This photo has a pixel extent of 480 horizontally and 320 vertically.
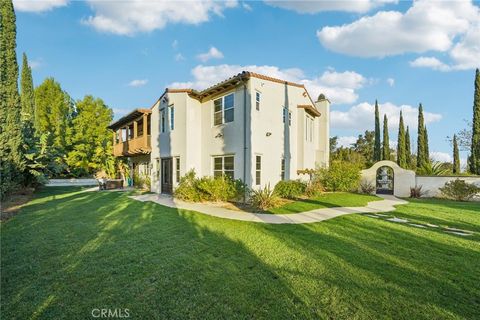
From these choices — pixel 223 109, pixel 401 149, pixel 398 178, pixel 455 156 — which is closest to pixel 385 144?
pixel 401 149

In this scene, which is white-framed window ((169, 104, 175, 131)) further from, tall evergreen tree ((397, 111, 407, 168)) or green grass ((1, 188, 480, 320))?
tall evergreen tree ((397, 111, 407, 168))

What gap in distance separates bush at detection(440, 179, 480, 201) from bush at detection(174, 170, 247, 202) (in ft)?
45.9

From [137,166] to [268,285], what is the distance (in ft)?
70.4

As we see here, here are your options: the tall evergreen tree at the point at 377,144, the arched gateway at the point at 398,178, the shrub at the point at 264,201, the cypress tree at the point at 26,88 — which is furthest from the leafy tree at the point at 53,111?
the tall evergreen tree at the point at 377,144

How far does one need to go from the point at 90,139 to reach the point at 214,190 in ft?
96.0

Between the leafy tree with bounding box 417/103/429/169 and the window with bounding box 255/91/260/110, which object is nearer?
the window with bounding box 255/91/260/110

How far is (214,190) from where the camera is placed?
12.4 m

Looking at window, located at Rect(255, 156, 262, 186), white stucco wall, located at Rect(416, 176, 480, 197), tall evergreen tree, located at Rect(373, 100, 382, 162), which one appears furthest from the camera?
tall evergreen tree, located at Rect(373, 100, 382, 162)

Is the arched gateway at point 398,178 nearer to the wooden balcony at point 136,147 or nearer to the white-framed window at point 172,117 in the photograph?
the white-framed window at point 172,117

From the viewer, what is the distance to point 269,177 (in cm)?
1385

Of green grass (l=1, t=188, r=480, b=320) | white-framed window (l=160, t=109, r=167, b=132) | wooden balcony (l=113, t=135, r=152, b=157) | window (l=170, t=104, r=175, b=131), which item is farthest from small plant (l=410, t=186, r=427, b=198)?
wooden balcony (l=113, t=135, r=152, b=157)

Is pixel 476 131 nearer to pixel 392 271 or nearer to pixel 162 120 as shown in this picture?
pixel 392 271

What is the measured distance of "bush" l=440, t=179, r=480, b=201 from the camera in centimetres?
1516

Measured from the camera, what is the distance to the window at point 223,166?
529 inches
